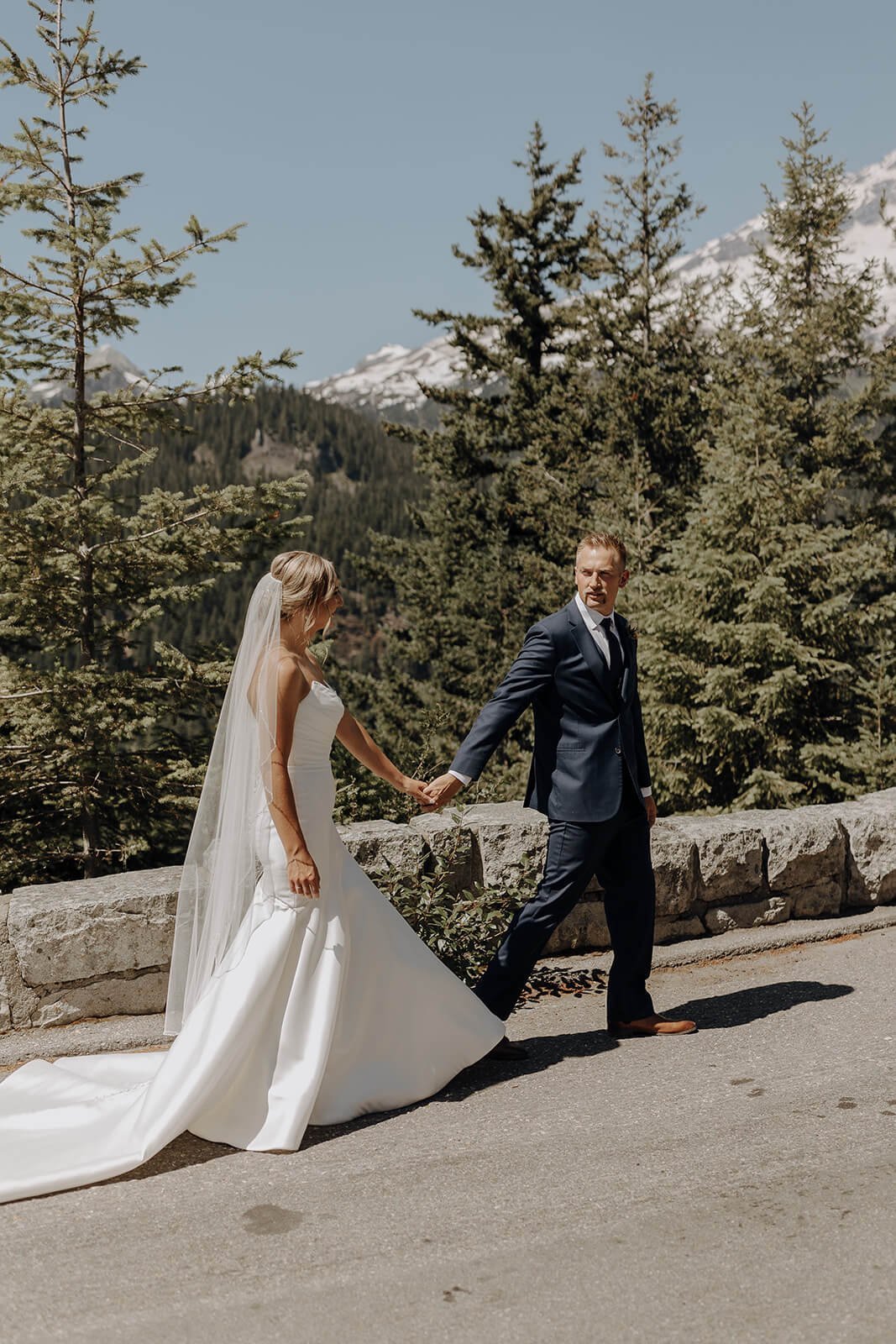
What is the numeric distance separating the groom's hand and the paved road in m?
0.99

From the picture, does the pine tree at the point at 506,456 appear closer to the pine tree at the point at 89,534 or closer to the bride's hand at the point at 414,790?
the pine tree at the point at 89,534

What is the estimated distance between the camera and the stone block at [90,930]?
4383 mm

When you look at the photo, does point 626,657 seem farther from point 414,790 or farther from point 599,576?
point 414,790

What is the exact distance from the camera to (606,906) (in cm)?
447

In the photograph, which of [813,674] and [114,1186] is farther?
[813,674]

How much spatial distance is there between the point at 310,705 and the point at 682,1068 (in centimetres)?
185

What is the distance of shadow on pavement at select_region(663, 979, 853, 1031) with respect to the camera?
4.61 metres

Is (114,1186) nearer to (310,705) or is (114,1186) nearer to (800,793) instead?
(310,705)

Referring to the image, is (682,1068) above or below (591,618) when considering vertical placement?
below

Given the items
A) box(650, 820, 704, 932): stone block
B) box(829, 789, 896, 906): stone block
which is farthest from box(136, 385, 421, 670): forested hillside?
box(650, 820, 704, 932): stone block

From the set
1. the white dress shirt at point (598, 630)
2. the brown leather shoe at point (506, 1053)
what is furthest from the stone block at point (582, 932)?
the white dress shirt at point (598, 630)

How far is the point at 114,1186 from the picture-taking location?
3.27 meters

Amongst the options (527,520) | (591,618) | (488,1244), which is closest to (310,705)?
(591,618)

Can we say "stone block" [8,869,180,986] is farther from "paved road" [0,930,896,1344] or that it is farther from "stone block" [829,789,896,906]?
"stone block" [829,789,896,906]
